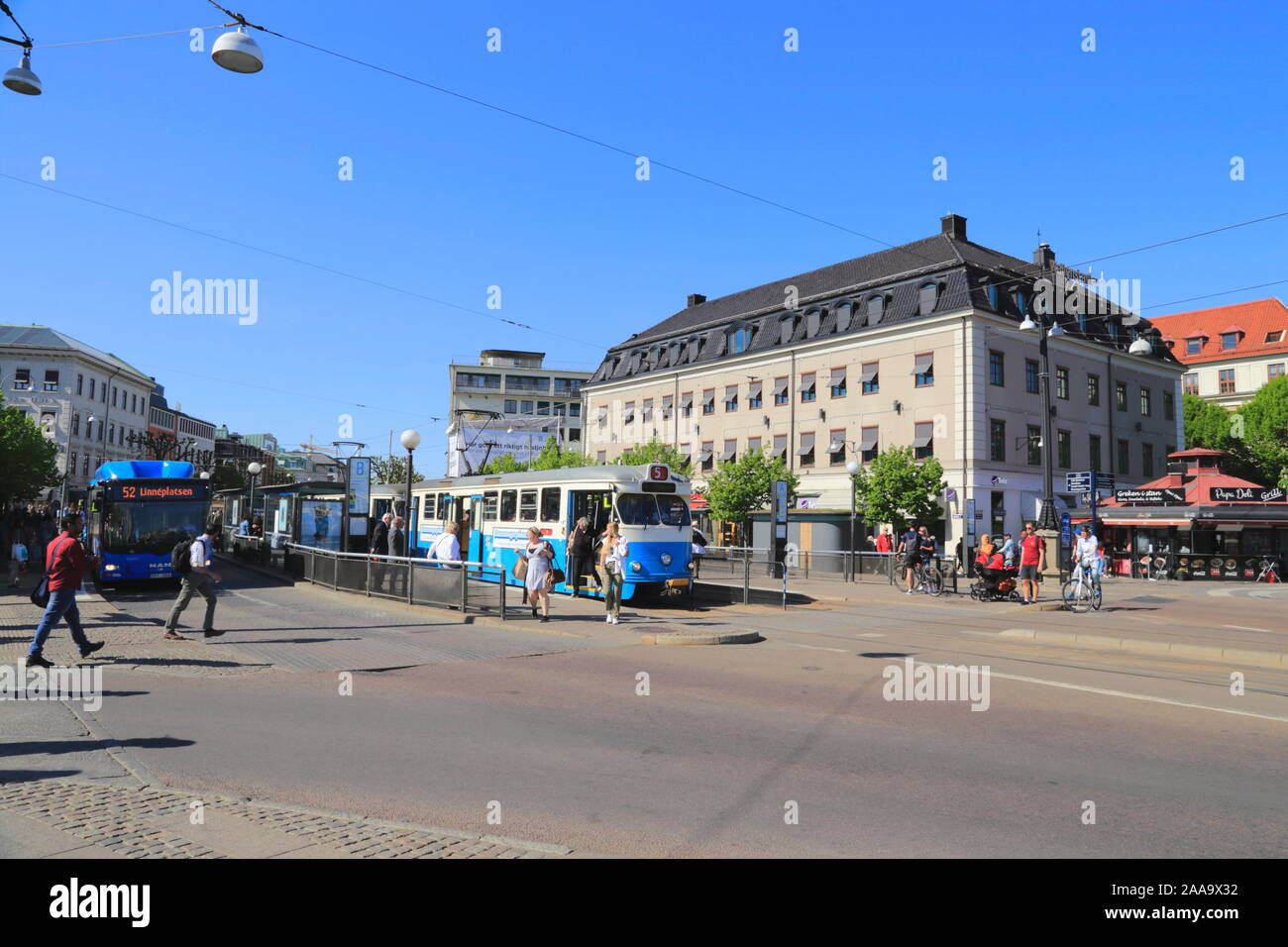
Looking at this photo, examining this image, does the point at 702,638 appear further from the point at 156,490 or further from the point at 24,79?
the point at 156,490

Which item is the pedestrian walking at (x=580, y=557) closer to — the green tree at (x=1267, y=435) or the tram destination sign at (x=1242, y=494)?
the tram destination sign at (x=1242, y=494)

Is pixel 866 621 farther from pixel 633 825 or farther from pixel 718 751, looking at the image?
pixel 633 825

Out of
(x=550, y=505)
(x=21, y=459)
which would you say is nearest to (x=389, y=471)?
(x=21, y=459)

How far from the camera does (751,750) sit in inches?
268

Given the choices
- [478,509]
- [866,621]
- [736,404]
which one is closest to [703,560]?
[478,509]

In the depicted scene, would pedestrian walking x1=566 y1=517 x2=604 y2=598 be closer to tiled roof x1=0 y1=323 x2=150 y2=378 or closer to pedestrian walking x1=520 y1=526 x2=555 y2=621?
pedestrian walking x1=520 y1=526 x2=555 y2=621

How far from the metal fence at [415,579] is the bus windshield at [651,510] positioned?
3121mm

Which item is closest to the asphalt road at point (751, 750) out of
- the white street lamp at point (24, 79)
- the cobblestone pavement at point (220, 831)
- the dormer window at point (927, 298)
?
the cobblestone pavement at point (220, 831)

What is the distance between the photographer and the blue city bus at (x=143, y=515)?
20.1 m

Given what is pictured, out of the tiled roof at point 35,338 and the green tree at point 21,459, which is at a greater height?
the tiled roof at point 35,338

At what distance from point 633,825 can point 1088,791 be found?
3153mm

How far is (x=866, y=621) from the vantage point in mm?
17391

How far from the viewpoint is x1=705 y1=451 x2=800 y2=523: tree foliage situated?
43031mm

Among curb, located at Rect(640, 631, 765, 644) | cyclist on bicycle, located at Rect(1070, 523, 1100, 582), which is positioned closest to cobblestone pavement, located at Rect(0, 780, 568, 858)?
curb, located at Rect(640, 631, 765, 644)
